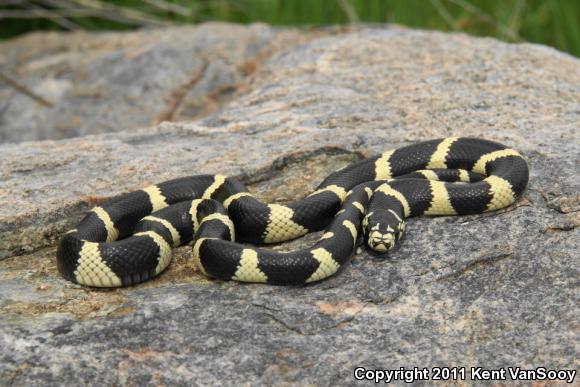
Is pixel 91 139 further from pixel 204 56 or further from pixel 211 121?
pixel 204 56

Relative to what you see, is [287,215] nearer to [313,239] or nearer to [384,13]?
[313,239]

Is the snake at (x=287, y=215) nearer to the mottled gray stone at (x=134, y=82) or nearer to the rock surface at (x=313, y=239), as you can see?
the rock surface at (x=313, y=239)

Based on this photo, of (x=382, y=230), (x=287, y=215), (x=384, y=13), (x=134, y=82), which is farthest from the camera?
(x=384, y=13)

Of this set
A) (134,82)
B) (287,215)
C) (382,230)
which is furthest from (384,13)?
(382,230)

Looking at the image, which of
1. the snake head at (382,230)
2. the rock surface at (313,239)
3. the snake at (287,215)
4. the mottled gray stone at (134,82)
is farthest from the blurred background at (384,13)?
the snake head at (382,230)

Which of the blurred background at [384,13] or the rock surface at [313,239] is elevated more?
the blurred background at [384,13]

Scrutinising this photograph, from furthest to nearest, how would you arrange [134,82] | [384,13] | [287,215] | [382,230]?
[384,13] → [134,82] → [287,215] → [382,230]

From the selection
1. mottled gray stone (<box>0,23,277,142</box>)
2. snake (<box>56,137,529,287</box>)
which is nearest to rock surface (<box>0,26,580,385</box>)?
snake (<box>56,137,529,287</box>)
